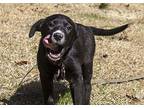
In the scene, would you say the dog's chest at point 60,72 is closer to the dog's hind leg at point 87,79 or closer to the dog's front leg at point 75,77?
the dog's front leg at point 75,77

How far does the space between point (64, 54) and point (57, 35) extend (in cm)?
41

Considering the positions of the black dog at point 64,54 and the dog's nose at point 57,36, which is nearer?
the dog's nose at point 57,36

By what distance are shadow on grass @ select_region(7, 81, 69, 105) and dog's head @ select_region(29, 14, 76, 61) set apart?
3.61 ft

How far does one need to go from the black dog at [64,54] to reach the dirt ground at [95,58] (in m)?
0.69

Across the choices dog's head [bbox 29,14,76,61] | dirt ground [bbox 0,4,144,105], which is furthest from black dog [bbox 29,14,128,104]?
dirt ground [bbox 0,4,144,105]

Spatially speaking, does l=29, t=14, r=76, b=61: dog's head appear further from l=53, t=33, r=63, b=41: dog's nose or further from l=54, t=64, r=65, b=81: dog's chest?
l=54, t=64, r=65, b=81: dog's chest

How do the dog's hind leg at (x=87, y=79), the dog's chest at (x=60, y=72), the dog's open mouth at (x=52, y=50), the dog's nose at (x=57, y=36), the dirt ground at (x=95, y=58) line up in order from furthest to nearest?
the dirt ground at (x=95, y=58) → the dog's hind leg at (x=87, y=79) → the dog's chest at (x=60, y=72) → the dog's open mouth at (x=52, y=50) → the dog's nose at (x=57, y=36)

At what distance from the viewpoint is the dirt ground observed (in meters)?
6.13

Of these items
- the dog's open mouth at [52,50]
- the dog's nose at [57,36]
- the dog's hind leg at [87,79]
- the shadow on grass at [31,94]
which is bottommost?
the shadow on grass at [31,94]

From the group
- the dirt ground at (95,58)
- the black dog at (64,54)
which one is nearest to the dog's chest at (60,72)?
the black dog at (64,54)

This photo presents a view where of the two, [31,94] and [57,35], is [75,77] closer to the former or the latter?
[57,35]

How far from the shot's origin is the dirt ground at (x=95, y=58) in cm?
613

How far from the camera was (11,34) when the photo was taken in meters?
7.97

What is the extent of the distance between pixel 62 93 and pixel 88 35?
0.85 metres
